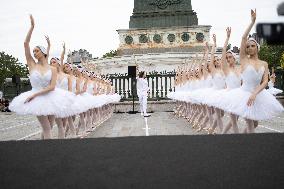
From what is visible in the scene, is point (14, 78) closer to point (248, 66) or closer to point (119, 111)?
point (119, 111)

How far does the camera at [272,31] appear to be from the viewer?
282 cm

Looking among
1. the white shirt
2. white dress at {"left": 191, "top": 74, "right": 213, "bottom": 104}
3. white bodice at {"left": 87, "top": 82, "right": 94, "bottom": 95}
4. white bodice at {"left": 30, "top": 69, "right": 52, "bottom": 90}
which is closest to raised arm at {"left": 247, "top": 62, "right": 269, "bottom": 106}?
white bodice at {"left": 30, "top": 69, "right": 52, "bottom": 90}

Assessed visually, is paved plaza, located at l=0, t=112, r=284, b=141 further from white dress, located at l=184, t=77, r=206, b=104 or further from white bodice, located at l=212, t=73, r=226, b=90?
white bodice, located at l=212, t=73, r=226, b=90

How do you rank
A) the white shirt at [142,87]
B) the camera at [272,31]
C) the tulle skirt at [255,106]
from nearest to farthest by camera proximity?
1. the camera at [272,31]
2. the tulle skirt at [255,106]
3. the white shirt at [142,87]

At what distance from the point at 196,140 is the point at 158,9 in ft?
186

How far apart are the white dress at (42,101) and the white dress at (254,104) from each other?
298 centimetres

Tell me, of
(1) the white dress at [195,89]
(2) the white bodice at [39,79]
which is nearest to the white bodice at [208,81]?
(1) the white dress at [195,89]

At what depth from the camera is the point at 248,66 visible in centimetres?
766

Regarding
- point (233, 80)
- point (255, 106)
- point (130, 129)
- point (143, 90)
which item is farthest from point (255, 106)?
point (143, 90)

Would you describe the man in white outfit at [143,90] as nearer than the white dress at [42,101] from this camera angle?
No

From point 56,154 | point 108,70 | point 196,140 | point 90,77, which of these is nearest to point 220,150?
point 196,140

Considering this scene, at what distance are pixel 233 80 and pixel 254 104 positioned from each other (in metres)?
2.09

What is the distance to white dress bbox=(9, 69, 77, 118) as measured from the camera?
25.5ft

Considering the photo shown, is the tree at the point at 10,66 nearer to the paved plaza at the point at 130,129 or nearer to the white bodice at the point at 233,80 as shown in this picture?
the paved plaza at the point at 130,129
